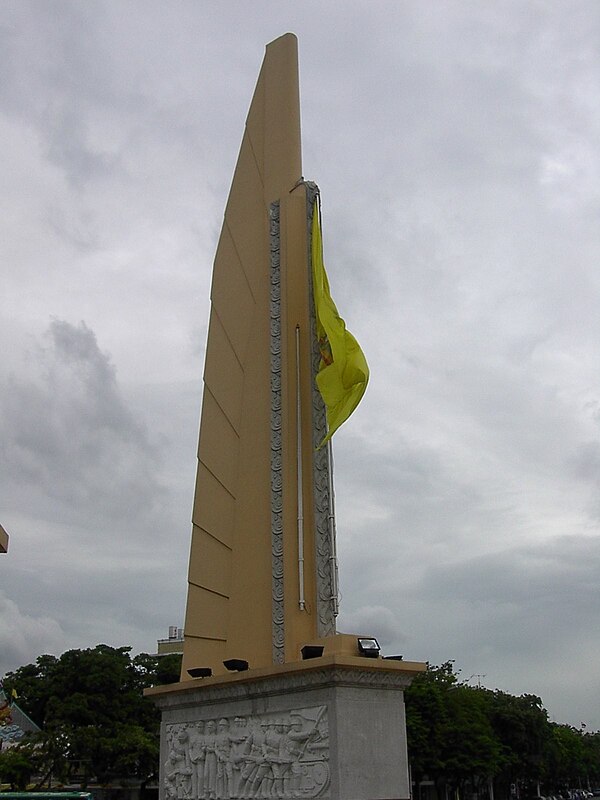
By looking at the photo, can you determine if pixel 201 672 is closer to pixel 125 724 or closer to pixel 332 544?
pixel 332 544

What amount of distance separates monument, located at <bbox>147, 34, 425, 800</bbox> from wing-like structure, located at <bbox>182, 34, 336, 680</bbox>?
21 mm

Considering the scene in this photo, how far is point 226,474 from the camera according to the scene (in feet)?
41.2

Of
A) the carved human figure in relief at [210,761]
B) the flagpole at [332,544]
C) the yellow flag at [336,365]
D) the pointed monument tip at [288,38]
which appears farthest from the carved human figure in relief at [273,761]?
the pointed monument tip at [288,38]

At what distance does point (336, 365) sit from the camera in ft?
37.0

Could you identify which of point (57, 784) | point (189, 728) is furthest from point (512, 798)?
point (189, 728)

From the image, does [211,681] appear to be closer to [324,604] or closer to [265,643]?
[265,643]

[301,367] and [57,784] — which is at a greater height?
[301,367]

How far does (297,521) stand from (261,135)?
21.5 ft

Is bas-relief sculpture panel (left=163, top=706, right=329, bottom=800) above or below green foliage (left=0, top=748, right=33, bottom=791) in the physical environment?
below

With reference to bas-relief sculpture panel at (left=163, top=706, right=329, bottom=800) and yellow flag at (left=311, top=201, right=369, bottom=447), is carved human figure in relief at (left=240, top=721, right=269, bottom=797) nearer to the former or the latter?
bas-relief sculpture panel at (left=163, top=706, right=329, bottom=800)

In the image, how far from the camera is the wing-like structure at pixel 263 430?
36.6ft

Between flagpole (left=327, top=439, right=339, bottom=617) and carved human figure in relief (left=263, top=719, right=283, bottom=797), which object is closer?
carved human figure in relief (left=263, top=719, right=283, bottom=797)

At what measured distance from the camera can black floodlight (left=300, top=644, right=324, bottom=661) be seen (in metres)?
9.77

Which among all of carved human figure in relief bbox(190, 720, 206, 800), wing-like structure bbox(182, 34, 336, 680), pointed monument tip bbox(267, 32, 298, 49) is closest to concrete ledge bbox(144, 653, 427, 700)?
wing-like structure bbox(182, 34, 336, 680)
